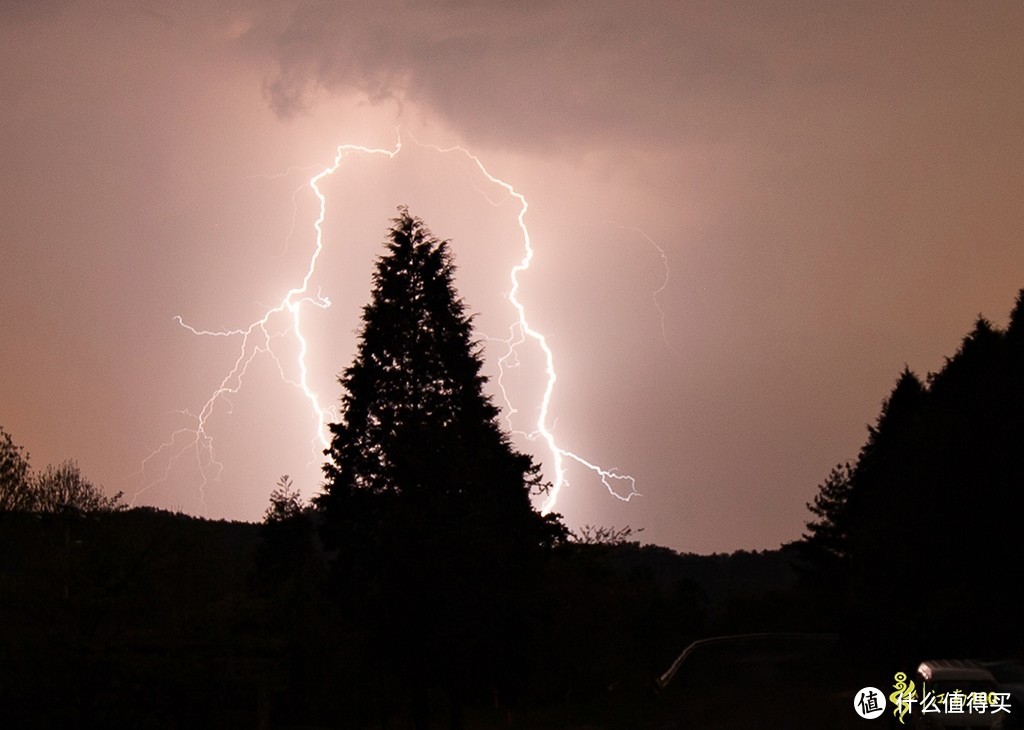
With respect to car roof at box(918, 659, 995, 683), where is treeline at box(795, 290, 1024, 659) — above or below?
above

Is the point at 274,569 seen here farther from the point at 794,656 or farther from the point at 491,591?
the point at 491,591

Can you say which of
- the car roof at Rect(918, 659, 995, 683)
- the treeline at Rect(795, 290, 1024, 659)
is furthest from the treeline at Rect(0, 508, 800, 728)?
the car roof at Rect(918, 659, 995, 683)

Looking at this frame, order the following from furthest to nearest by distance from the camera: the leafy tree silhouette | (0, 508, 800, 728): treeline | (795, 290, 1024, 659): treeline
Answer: (795, 290, 1024, 659): treeline < the leafy tree silhouette < (0, 508, 800, 728): treeline

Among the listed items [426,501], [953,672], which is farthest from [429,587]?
[953,672]

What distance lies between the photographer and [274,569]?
45.3 meters

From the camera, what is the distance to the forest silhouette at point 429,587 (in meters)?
20.0

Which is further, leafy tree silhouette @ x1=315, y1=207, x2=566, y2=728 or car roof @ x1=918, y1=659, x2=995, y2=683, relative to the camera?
leafy tree silhouette @ x1=315, y1=207, x2=566, y2=728

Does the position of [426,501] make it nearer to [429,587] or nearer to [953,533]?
[429,587]

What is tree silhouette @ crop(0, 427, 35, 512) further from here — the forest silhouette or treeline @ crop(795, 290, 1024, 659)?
treeline @ crop(795, 290, 1024, 659)

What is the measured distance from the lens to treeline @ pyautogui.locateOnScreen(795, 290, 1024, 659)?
3584 centimetres

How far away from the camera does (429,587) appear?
71.8 feet

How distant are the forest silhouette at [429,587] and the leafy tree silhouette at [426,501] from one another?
0.19ft

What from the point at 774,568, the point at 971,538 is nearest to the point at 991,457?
the point at 971,538

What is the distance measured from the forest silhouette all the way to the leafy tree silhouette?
2.3 inches
